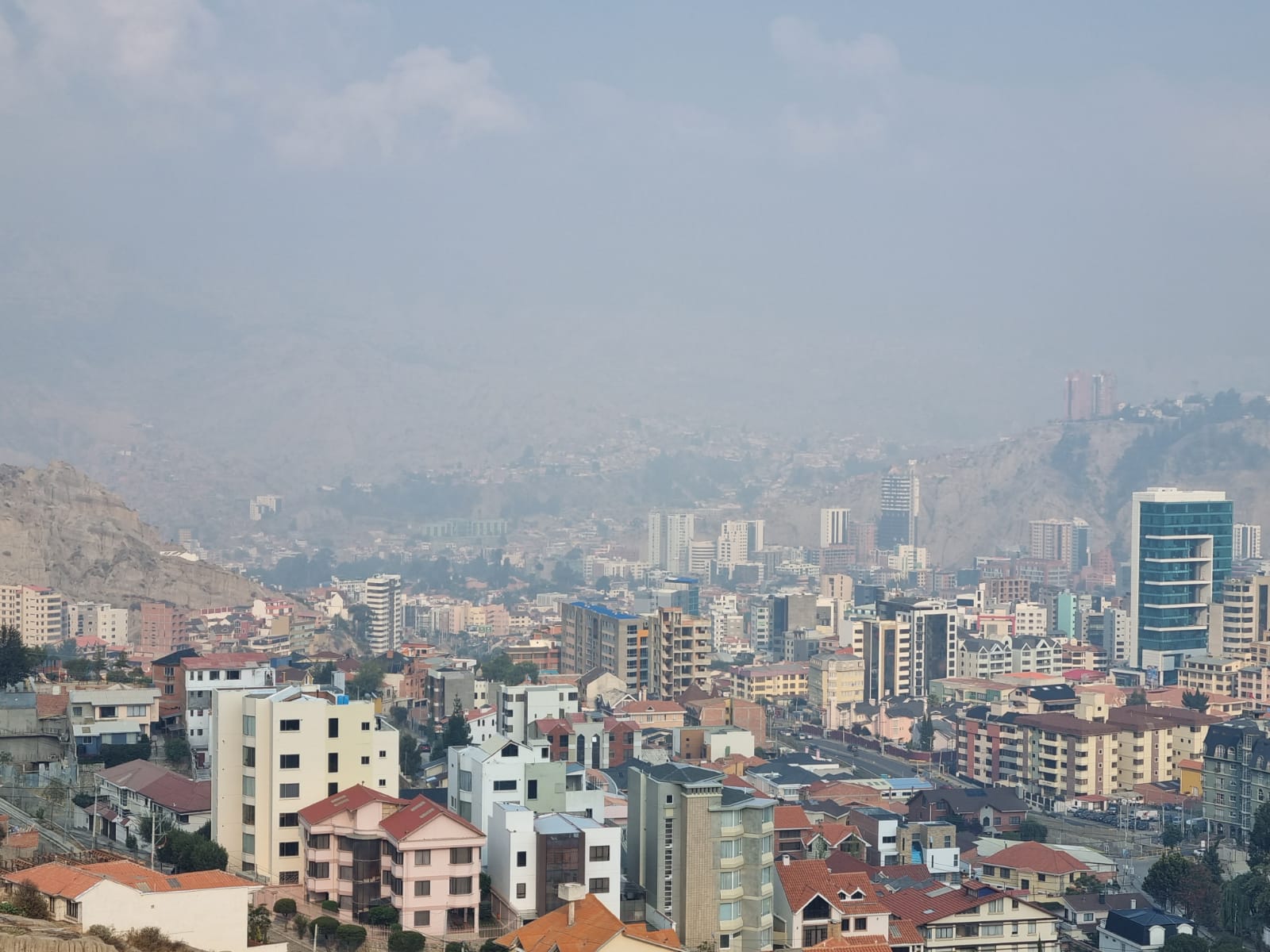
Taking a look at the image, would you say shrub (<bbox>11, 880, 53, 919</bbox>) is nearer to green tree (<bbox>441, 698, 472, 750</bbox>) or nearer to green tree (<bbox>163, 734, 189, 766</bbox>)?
green tree (<bbox>163, 734, 189, 766</bbox>)

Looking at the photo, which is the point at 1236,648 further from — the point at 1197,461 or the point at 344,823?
the point at 1197,461

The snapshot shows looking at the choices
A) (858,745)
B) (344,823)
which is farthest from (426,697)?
(344,823)

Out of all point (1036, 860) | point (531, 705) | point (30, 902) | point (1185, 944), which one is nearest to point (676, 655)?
point (531, 705)

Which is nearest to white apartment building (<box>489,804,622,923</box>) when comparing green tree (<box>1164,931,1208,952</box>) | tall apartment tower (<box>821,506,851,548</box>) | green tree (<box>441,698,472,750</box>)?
green tree (<box>1164,931,1208,952</box>)

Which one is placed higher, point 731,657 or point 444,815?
point 444,815

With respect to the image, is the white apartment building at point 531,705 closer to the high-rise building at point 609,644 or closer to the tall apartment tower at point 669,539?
the high-rise building at point 609,644

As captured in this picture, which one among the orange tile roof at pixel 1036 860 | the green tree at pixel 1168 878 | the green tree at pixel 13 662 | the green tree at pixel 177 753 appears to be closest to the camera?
the green tree at pixel 177 753

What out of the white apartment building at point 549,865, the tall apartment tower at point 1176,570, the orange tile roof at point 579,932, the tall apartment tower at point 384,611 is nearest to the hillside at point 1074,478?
the tall apartment tower at point 384,611
